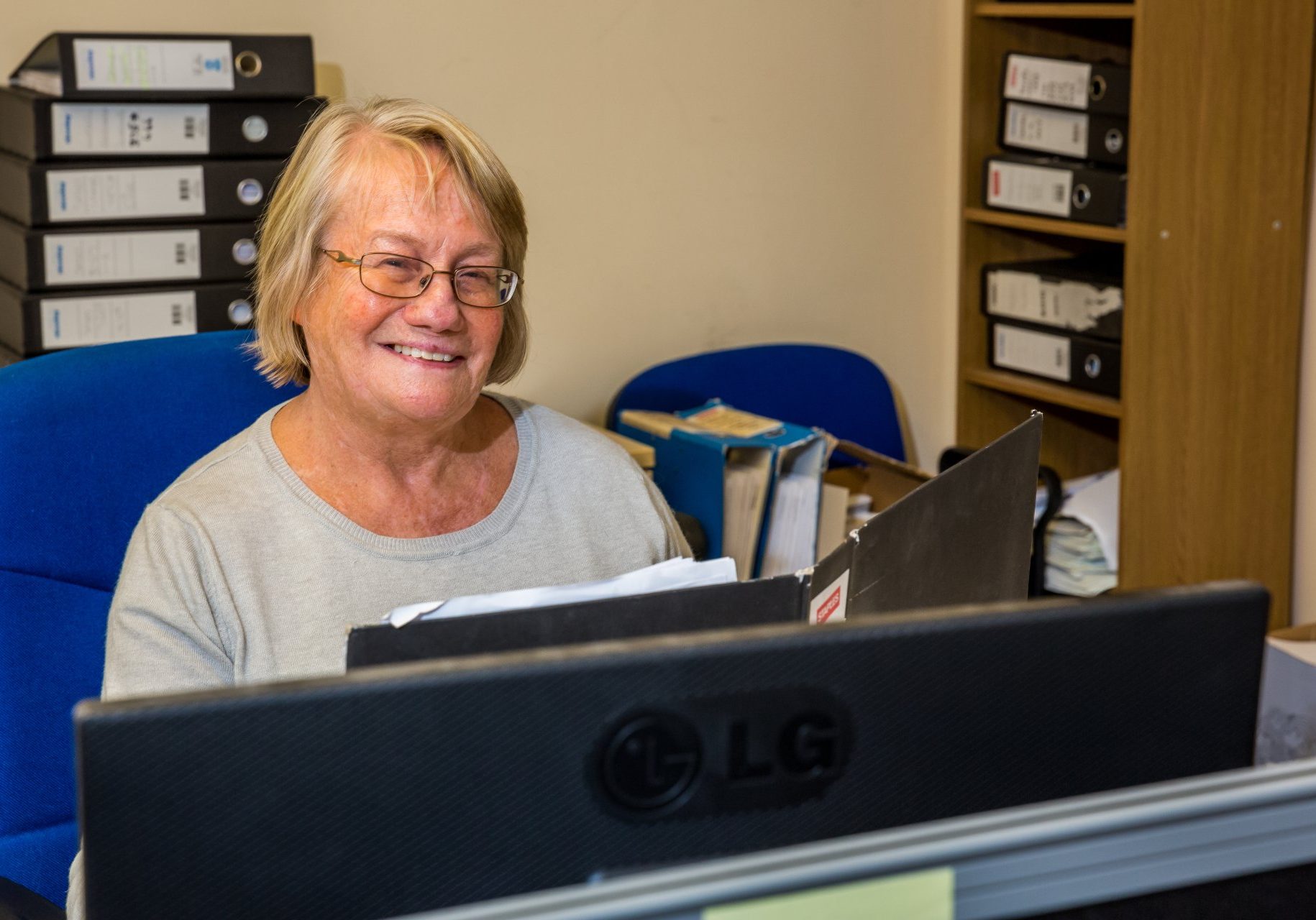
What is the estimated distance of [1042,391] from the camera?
285cm

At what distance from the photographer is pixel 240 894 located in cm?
53

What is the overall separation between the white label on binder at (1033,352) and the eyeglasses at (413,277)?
5.63ft

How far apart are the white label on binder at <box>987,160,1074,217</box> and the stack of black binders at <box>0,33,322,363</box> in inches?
57.9

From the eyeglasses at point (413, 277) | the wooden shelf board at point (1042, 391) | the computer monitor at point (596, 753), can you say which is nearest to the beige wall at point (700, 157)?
the wooden shelf board at point (1042, 391)

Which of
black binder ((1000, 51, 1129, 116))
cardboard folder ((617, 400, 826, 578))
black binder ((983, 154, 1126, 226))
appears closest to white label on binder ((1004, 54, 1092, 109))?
black binder ((1000, 51, 1129, 116))

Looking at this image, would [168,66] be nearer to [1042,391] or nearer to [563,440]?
[563,440]

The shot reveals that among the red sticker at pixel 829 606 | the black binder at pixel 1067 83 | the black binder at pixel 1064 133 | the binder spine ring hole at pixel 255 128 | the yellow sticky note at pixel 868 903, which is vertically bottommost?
the yellow sticky note at pixel 868 903

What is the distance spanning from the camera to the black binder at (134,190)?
73.4 inches

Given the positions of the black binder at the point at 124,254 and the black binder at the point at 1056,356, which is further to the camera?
the black binder at the point at 1056,356

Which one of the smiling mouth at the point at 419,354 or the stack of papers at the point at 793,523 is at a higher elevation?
the smiling mouth at the point at 419,354

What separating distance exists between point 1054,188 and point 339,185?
1.82 m

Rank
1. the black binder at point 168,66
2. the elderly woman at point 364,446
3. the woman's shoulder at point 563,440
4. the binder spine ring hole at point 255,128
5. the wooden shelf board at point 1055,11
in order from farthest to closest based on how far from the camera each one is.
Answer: the wooden shelf board at point 1055,11 < the binder spine ring hole at point 255,128 < the black binder at point 168,66 < the woman's shoulder at point 563,440 < the elderly woman at point 364,446

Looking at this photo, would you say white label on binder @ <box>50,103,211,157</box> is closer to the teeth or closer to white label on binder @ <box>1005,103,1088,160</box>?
the teeth

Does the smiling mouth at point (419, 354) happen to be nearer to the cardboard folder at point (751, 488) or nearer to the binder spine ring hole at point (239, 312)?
the binder spine ring hole at point (239, 312)
